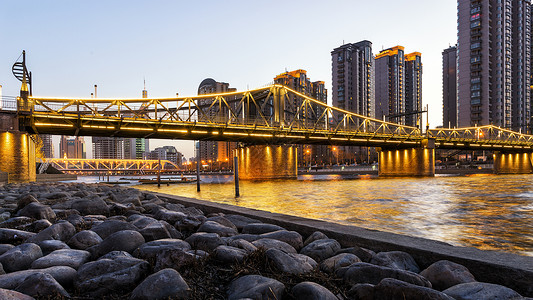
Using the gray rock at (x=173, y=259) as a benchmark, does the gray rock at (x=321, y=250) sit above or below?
below

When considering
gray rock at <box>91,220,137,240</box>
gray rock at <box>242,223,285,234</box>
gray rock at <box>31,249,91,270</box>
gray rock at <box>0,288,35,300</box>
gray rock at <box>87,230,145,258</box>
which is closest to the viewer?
gray rock at <box>0,288,35,300</box>

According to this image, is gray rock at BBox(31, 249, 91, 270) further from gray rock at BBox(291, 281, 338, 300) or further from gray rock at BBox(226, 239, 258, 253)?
gray rock at BBox(291, 281, 338, 300)

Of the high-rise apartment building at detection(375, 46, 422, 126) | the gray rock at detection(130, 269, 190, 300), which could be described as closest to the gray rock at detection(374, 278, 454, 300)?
the gray rock at detection(130, 269, 190, 300)

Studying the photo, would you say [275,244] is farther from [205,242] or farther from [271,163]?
[271,163]

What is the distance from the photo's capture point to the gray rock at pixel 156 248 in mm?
3318

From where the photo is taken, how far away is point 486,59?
110m

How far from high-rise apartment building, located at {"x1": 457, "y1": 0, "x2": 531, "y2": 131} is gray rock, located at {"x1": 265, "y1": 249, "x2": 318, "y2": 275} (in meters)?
Answer: 127

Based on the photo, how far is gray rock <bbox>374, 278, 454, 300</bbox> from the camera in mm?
2291

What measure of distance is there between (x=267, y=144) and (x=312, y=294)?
159 feet

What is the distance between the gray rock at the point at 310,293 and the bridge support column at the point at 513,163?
9720 cm

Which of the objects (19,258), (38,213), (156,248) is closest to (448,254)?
(156,248)

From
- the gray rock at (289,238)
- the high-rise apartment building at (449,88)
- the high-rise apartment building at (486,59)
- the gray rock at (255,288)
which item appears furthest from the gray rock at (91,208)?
the high-rise apartment building at (449,88)

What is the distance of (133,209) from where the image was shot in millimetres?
7422

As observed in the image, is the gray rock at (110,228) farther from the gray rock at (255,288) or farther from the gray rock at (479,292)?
the gray rock at (479,292)
